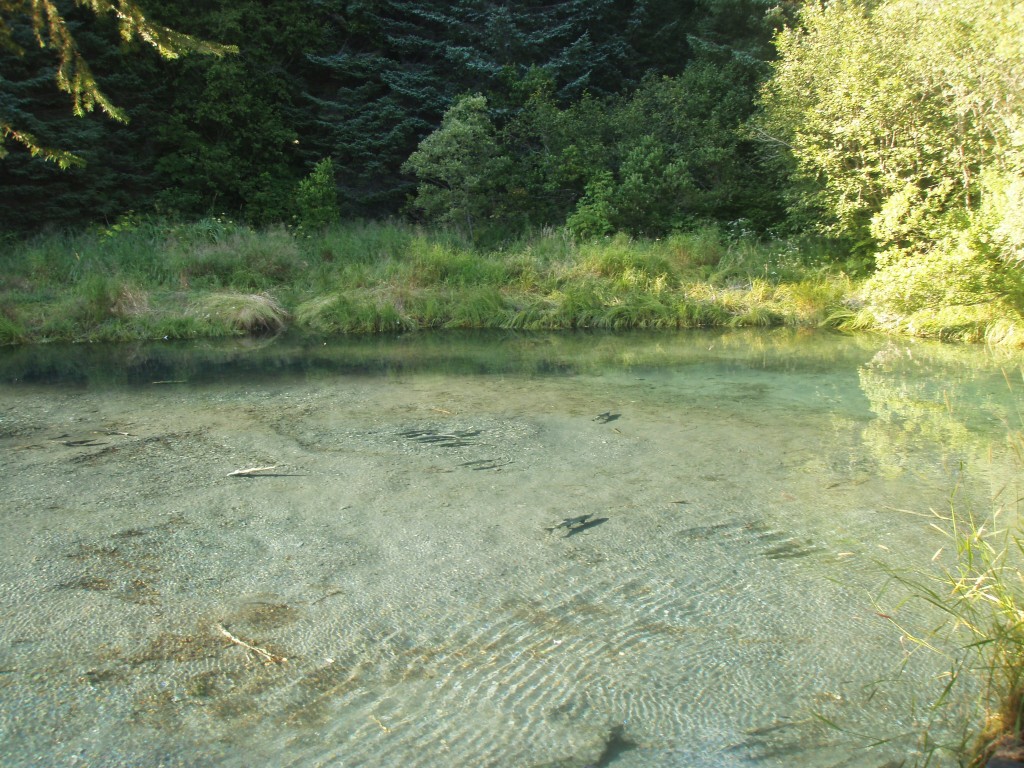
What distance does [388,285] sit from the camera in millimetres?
13328

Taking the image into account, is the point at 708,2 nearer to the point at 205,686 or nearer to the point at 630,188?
the point at 630,188

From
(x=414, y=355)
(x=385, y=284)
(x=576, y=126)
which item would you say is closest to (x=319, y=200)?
(x=385, y=284)

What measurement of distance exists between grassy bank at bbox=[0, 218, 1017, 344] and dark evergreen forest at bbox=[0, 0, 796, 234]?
1939 millimetres

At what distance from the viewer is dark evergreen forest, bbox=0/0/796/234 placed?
16.7 meters

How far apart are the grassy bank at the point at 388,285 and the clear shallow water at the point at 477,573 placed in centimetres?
516

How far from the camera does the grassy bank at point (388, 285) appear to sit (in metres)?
12.1

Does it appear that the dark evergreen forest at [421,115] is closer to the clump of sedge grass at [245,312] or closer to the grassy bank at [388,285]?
the grassy bank at [388,285]

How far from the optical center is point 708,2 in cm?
2169

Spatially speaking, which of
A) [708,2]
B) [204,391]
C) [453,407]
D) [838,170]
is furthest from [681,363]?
[708,2]

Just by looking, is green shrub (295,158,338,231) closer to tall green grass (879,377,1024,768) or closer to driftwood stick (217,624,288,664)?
driftwood stick (217,624,288,664)

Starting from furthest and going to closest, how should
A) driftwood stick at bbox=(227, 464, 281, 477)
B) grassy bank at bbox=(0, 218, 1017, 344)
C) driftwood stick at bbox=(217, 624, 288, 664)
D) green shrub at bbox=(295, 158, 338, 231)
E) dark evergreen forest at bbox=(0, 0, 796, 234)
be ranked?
green shrub at bbox=(295, 158, 338, 231) < dark evergreen forest at bbox=(0, 0, 796, 234) < grassy bank at bbox=(0, 218, 1017, 344) < driftwood stick at bbox=(227, 464, 281, 477) < driftwood stick at bbox=(217, 624, 288, 664)

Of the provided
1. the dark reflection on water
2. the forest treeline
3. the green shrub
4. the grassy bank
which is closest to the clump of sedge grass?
the grassy bank

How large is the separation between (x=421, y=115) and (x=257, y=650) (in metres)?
19.2

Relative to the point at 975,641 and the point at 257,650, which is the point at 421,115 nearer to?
the point at 257,650
